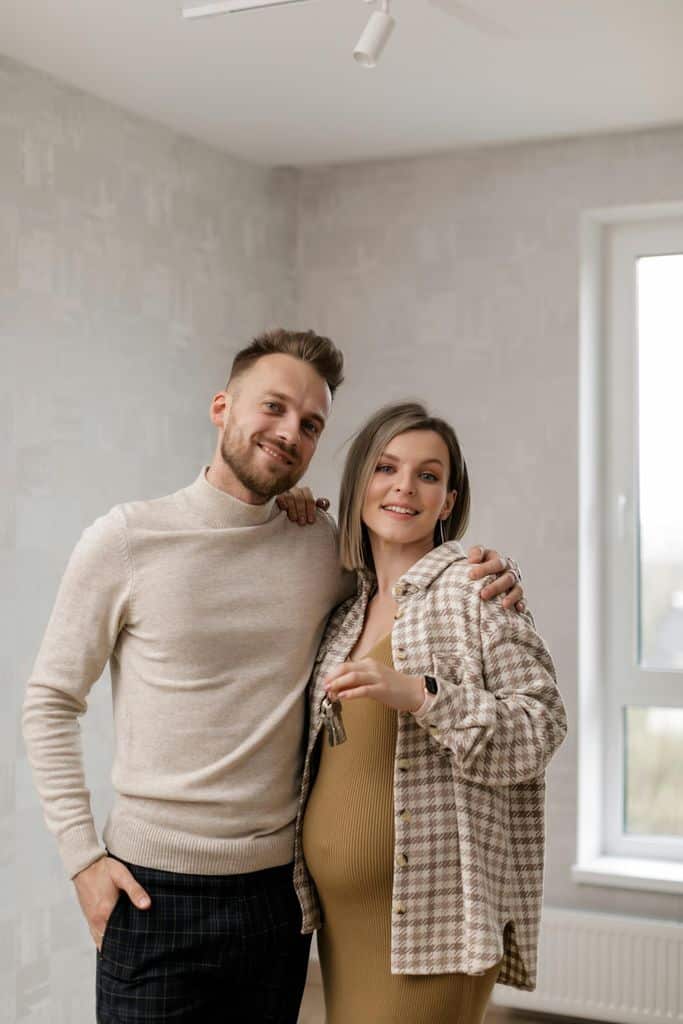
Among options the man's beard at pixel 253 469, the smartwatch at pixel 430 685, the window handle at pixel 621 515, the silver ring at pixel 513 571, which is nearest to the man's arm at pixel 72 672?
the man's beard at pixel 253 469

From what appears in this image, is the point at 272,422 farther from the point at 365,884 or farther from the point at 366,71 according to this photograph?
the point at 366,71

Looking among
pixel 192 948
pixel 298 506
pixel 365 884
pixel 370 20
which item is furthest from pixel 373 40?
pixel 192 948

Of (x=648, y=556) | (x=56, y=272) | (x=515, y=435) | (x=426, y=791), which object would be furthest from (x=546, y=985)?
(x=56, y=272)

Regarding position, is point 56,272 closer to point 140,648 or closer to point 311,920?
point 140,648

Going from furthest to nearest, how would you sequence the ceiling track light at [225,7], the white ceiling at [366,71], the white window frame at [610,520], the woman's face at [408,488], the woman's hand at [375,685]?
the white window frame at [610,520]
the white ceiling at [366,71]
the ceiling track light at [225,7]
the woman's face at [408,488]
the woman's hand at [375,685]

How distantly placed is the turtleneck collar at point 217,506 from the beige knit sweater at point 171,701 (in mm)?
36

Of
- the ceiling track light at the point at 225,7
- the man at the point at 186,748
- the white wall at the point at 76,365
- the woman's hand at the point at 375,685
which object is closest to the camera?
the woman's hand at the point at 375,685

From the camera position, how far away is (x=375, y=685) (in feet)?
5.27

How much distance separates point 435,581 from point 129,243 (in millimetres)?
1672

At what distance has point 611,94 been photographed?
10.2 ft

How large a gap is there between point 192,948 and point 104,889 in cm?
16

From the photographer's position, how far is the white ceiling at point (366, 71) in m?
2.59

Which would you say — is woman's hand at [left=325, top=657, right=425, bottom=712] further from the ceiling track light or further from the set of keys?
the ceiling track light

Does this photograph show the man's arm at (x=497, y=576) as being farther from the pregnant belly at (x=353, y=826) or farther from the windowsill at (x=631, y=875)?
the windowsill at (x=631, y=875)
